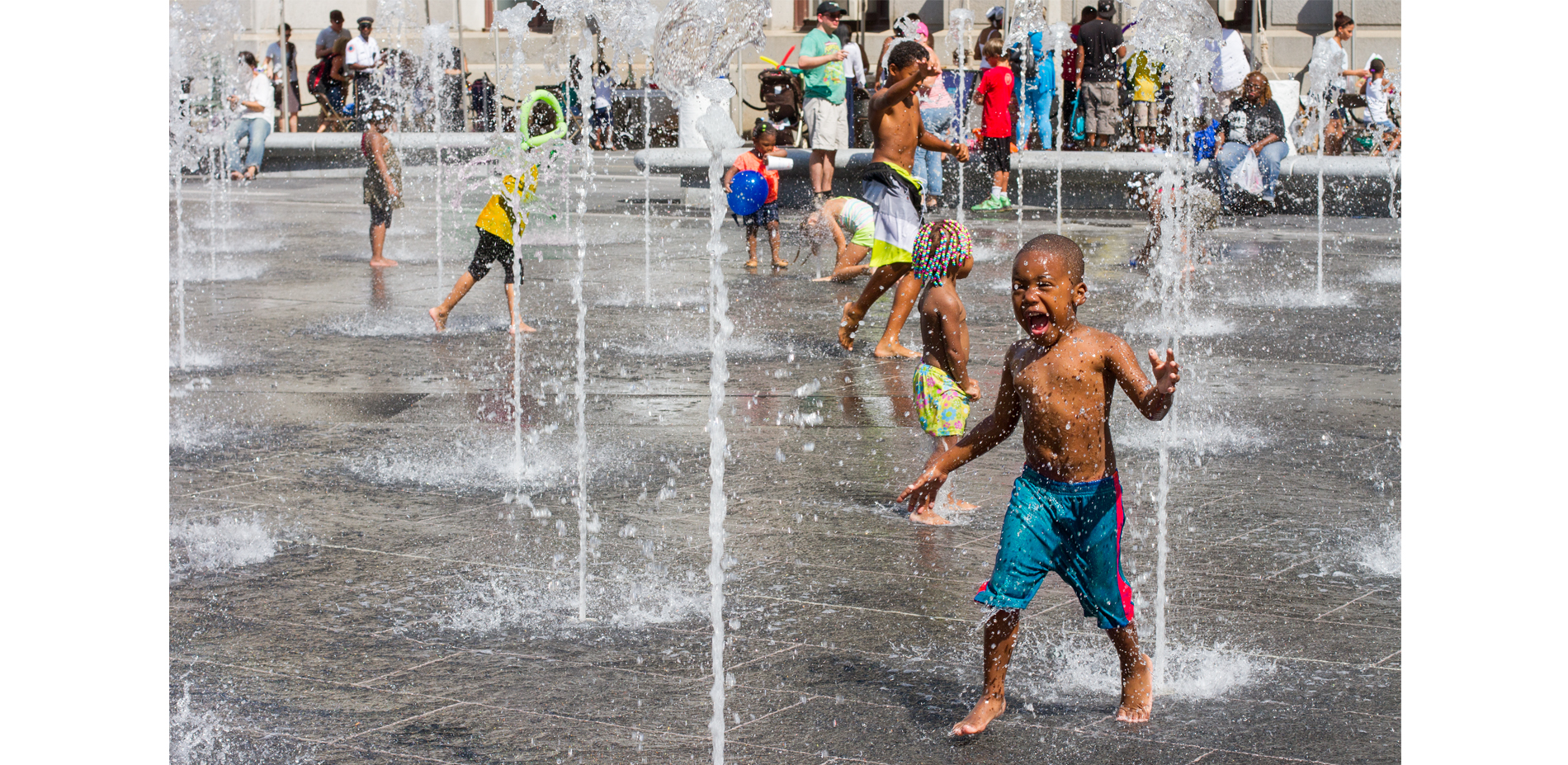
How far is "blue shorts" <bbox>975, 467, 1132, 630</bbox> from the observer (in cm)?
382

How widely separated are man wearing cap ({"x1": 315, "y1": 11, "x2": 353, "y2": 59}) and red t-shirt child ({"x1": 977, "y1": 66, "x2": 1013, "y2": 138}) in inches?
487

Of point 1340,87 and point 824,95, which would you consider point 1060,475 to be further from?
point 1340,87

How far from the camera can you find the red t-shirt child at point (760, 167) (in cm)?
1200

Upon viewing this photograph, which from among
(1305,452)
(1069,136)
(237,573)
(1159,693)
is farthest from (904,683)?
(1069,136)

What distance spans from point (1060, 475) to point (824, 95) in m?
12.5

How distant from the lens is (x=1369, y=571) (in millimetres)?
5168

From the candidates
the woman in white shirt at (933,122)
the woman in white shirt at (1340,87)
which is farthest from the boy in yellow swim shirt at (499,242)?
the woman in white shirt at (1340,87)

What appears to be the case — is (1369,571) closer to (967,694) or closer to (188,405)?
(967,694)

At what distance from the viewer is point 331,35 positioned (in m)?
25.4

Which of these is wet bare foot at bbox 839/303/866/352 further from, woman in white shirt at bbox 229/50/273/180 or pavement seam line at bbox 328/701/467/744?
woman in white shirt at bbox 229/50/273/180

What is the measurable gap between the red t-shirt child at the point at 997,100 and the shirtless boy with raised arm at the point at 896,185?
7379mm

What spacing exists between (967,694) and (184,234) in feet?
42.6

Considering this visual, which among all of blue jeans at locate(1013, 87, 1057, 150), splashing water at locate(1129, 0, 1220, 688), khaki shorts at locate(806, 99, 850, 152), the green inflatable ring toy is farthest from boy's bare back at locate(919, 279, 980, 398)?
blue jeans at locate(1013, 87, 1057, 150)

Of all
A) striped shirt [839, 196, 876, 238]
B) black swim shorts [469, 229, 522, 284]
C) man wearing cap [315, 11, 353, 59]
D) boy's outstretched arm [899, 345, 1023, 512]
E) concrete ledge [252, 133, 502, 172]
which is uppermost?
man wearing cap [315, 11, 353, 59]
